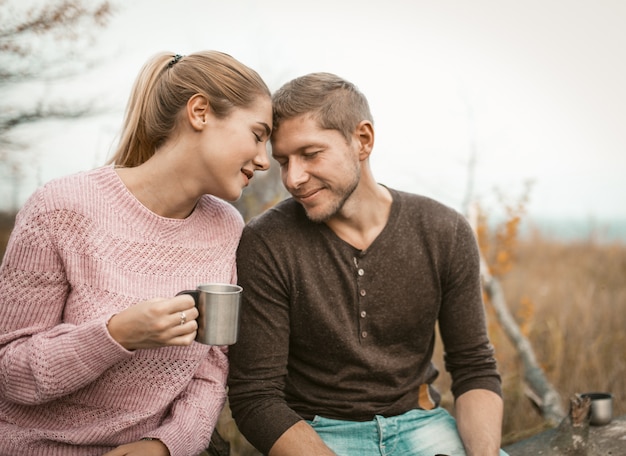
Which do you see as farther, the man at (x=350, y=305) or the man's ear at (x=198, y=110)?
the man at (x=350, y=305)

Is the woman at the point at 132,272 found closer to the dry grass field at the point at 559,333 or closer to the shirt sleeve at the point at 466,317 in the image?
the shirt sleeve at the point at 466,317

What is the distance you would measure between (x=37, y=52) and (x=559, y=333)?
13.0ft

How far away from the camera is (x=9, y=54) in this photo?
348cm

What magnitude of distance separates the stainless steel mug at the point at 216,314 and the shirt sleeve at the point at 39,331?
0.27 meters

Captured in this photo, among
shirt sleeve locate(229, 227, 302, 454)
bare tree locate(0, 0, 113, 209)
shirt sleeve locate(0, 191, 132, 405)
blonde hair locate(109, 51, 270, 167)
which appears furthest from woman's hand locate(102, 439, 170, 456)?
bare tree locate(0, 0, 113, 209)

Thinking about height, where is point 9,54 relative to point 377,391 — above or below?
above

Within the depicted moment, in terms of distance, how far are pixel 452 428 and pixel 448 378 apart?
1557 mm

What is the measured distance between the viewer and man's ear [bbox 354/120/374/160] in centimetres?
262

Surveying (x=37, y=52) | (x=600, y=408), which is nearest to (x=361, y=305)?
(x=600, y=408)

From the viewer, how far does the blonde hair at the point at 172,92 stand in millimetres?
2203

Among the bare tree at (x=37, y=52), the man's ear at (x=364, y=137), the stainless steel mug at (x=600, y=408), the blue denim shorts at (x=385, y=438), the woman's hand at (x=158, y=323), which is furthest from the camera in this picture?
the bare tree at (x=37, y=52)

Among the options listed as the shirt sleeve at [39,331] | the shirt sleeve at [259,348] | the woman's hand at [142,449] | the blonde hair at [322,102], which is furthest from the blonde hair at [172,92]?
the woman's hand at [142,449]

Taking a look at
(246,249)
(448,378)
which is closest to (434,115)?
(448,378)

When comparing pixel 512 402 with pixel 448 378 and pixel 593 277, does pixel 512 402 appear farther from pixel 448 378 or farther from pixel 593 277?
pixel 593 277
